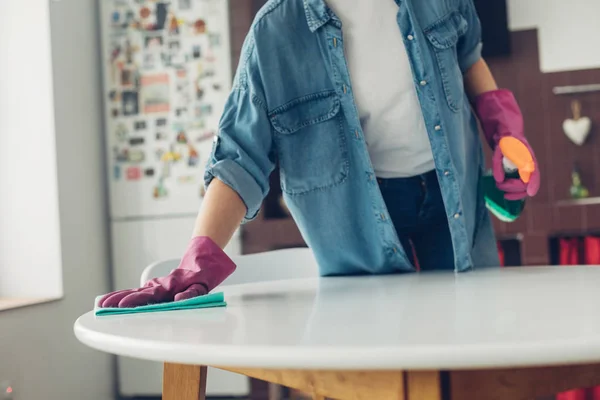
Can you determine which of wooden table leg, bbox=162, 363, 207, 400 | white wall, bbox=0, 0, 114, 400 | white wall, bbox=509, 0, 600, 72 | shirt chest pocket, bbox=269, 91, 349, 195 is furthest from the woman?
white wall, bbox=509, 0, 600, 72

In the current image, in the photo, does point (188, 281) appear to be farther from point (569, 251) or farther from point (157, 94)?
point (569, 251)

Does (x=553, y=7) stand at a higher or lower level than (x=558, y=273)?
higher

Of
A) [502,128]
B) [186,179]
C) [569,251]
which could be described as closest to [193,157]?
[186,179]

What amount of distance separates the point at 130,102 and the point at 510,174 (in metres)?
2.36

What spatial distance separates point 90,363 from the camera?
9.66 feet

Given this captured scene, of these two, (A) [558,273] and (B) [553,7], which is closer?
(A) [558,273]

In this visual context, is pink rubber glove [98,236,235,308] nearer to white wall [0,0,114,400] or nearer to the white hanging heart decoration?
white wall [0,0,114,400]

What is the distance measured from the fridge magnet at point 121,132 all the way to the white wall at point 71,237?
0.29 ft

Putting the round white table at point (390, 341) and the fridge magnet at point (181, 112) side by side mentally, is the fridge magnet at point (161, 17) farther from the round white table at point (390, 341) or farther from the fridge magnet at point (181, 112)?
the round white table at point (390, 341)

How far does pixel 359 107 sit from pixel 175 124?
2.08m

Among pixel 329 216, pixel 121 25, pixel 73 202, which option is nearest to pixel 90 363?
pixel 73 202

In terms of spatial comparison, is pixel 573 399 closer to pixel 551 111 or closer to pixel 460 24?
pixel 551 111

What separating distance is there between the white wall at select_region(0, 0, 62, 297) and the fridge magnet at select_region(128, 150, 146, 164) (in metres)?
0.49

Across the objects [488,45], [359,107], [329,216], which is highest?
[488,45]
